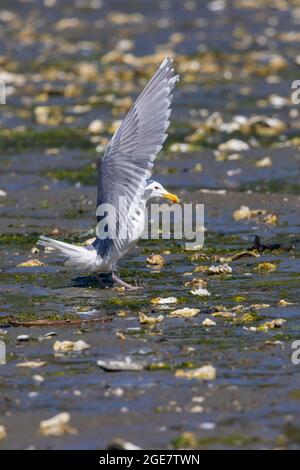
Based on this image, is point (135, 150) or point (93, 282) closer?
point (135, 150)

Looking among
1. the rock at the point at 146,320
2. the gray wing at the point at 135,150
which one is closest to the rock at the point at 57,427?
the rock at the point at 146,320

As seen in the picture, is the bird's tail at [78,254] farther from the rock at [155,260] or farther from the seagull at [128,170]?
the rock at [155,260]

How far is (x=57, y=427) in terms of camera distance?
6.57 metres

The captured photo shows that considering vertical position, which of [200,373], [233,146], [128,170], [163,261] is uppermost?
[233,146]

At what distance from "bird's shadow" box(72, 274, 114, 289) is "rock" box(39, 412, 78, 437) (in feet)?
10.7

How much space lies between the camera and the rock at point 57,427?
6559 millimetres

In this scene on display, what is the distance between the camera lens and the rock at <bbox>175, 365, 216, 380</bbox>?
7316mm

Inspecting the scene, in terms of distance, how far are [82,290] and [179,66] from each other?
11.1 m

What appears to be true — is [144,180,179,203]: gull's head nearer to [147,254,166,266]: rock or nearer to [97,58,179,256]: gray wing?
[147,254,166,266]: rock

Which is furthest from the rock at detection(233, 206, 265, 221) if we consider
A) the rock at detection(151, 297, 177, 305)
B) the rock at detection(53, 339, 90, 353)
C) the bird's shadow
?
the rock at detection(53, 339, 90, 353)

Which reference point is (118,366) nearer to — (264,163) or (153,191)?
(153,191)

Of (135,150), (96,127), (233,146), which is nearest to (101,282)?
(135,150)

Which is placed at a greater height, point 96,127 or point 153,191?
point 96,127

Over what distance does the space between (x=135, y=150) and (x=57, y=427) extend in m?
3.36
